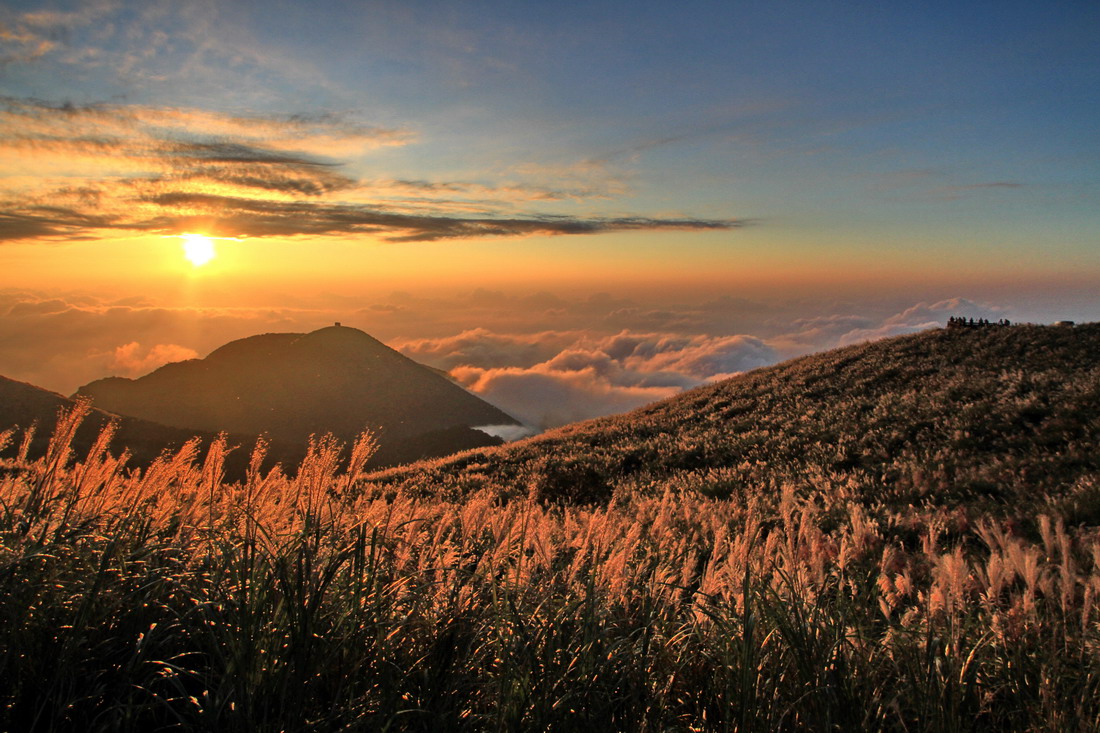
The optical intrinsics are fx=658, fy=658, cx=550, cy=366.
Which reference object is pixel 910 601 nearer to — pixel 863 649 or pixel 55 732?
pixel 863 649

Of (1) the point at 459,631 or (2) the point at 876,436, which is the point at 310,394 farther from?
(1) the point at 459,631

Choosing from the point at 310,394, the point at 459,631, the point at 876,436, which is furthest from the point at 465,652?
the point at 310,394

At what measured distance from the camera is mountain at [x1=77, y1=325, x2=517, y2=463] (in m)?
145

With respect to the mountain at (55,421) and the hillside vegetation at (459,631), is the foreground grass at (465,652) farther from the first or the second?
the mountain at (55,421)

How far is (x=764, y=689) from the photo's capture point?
9.76 feet

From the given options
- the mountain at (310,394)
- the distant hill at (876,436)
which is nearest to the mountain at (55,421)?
the distant hill at (876,436)

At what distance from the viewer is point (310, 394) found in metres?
165

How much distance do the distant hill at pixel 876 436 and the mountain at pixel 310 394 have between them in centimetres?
10387

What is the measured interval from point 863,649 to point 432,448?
126 meters

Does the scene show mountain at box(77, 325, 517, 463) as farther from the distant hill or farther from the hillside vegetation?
the hillside vegetation

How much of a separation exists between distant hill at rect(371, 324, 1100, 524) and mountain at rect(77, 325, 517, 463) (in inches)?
4090

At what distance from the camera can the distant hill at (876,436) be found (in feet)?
38.5

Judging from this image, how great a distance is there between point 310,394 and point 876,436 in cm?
16324

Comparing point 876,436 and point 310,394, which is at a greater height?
point 876,436
